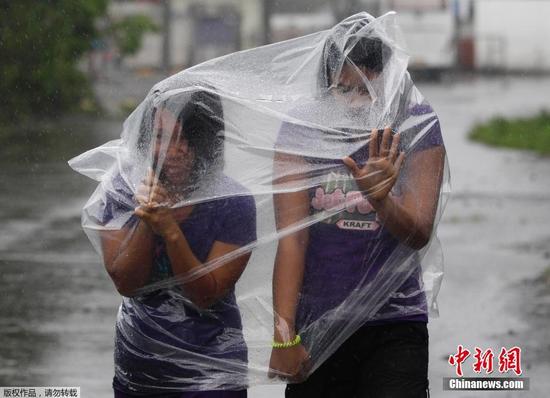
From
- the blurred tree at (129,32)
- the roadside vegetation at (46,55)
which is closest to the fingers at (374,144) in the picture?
the roadside vegetation at (46,55)

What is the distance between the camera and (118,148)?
11.8 ft

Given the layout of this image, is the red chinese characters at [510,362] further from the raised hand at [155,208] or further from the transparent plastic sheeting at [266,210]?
the raised hand at [155,208]

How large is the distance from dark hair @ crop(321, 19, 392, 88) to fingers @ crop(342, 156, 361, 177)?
28cm

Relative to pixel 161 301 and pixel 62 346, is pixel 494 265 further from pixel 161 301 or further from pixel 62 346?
pixel 161 301

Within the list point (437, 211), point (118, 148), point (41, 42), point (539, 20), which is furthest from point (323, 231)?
point (539, 20)

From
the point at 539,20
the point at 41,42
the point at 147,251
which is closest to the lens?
the point at 147,251

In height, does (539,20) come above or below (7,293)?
below

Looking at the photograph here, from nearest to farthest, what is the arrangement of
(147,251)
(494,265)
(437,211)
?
(147,251) < (437,211) < (494,265)

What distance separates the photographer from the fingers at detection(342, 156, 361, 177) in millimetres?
3484

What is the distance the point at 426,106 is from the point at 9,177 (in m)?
8.89

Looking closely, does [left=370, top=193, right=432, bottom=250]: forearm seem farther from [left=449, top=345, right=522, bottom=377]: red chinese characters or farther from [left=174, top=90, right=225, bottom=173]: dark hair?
[left=449, top=345, right=522, bottom=377]: red chinese characters

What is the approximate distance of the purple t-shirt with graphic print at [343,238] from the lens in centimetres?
354

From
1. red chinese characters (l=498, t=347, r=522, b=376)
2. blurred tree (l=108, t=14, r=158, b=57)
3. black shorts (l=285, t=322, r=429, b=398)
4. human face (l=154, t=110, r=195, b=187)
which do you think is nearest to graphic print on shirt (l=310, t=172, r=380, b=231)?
black shorts (l=285, t=322, r=429, b=398)

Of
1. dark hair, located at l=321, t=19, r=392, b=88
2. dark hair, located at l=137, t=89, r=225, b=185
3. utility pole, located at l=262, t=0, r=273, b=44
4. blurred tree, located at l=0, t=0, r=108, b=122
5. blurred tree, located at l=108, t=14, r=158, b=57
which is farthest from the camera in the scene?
utility pole, located at l=262, t=0, r=273, b=44
